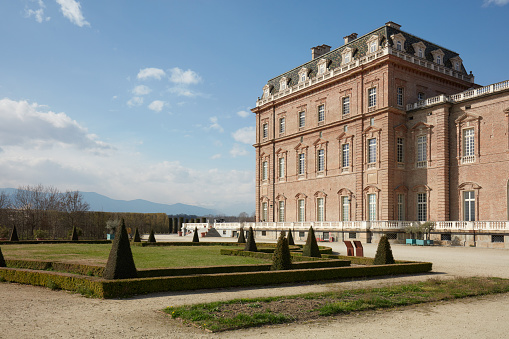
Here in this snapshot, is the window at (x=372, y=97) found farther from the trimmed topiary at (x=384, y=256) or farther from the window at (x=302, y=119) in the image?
the trimmed topiary at (x=384, y=256)

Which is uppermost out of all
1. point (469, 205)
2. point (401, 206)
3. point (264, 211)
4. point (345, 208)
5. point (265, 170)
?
point (265, 170)

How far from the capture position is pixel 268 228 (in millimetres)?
49969

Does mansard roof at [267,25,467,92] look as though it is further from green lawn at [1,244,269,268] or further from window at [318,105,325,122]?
green lawn at [1,244,269,268]

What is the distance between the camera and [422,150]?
38.1 metres

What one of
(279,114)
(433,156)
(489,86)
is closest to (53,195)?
(279,114)

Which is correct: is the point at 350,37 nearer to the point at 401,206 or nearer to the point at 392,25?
the point at 392,25

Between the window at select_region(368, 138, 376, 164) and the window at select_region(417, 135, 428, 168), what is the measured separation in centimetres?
366

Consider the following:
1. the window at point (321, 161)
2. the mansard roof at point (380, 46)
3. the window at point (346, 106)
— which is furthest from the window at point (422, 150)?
the window at point (321, 161)

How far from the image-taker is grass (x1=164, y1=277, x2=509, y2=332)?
331 inches

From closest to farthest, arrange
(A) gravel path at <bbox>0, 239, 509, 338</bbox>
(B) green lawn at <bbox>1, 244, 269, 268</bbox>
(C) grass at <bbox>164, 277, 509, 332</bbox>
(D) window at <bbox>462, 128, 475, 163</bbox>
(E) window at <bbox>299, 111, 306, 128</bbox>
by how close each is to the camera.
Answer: (A) gravel path at <bbox>0, 239, 509, 338</bbox>, (C) grass at <bbox>164, 277, 509, 332</bbox>, (B) green lawn at <bbox>1, 244, 269, 268</bbox>, (D) window at <bbox>462, 128, 475, 163</bbox>, (E) window at <bbox>299, 111, 306, 128</bbox>

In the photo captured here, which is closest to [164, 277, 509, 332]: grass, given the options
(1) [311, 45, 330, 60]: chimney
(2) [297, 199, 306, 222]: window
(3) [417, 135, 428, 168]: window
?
(3) [417, 135, 428, 168]: window

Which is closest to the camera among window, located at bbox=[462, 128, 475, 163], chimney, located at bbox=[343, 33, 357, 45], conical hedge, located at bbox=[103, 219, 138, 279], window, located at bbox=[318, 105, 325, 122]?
conical hedge, located at bbox=[103, 219, 138, 279]

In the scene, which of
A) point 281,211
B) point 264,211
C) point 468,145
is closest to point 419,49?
point 468,145

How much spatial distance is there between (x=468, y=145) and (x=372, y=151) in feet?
26.1
